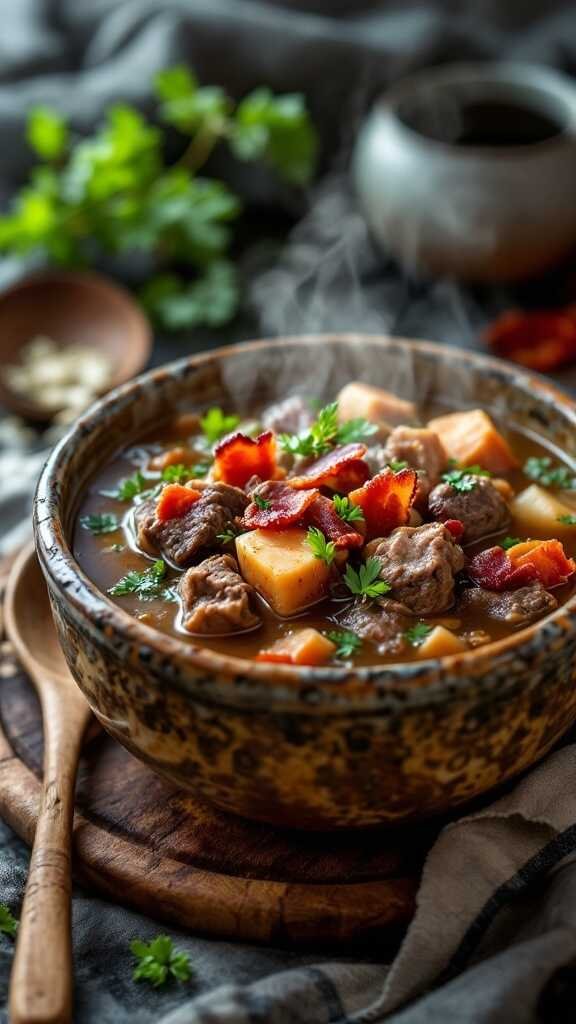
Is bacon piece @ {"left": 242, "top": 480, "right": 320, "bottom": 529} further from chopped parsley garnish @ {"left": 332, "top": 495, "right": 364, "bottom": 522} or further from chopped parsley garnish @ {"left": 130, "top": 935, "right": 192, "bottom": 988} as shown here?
chopped parsley garnish @ {"left": 130, "top": 935, "right": 192, "bottom": 988}

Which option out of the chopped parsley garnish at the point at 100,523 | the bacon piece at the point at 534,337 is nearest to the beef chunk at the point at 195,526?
the chopped parsley garnish at the point at 100,523

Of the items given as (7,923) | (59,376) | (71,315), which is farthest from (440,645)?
(71,315)

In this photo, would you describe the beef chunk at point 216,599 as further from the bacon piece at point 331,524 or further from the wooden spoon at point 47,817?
the wooden spoon at point 47,817

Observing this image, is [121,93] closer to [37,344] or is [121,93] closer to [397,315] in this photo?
[37,344]

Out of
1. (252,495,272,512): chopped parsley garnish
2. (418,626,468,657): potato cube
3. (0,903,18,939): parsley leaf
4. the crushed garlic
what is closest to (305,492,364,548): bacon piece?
(252,495,272,512): chopped parsley garnish

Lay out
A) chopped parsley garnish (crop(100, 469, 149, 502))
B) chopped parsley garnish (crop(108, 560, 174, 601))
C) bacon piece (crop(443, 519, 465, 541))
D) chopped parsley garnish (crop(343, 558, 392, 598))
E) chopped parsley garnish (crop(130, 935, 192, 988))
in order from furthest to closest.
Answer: chopped parsley garnish (crop(100, 469, 149, 502)) < bacon piece (crop(443, 519, 465, 541)) < chopped parsley garnish (crop(108, 560, 174, 601)) < chopped parsley garnish (crop(343, 558, 392, 598)) < chopped parsley garnish (crop(130, 935, 192, 988))
